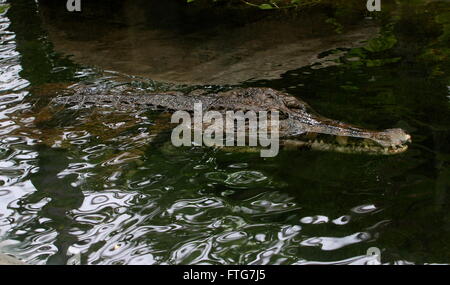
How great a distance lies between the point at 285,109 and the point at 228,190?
4.19 feet

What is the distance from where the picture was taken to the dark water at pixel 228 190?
11.7ft

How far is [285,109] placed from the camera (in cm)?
519

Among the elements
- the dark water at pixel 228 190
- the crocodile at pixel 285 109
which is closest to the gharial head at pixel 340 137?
the crocodile at pixel 285 109

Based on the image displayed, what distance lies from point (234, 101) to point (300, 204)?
5.91 ft

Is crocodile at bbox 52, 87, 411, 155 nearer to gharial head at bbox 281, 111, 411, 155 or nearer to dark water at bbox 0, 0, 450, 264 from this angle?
gharial head at bbox 281, 111, 411, 155

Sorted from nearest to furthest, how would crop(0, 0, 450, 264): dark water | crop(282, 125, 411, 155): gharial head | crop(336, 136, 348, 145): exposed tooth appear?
crop(0, 0, 450, 264): dark water, crop(282, 125, 411, 155): gharial head, crop(336, 136, 348, 145): exposed tooth

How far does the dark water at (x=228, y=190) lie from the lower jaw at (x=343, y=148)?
7 centimetres

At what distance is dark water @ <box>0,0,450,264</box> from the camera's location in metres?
3.56

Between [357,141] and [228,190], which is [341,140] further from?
[228,190]

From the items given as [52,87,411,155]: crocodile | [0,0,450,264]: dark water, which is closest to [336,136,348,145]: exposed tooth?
[52,87,411,155]: crocodile

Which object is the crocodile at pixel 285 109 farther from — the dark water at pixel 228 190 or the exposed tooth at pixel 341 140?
the dark water at pixel 228 190

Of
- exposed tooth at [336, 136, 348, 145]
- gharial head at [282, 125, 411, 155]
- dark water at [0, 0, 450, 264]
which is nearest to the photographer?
dark water at [0, 0, 450, 264]

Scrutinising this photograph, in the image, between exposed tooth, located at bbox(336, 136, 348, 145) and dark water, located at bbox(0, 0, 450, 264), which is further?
exposed tooth, located at bbox(336, 136, 348, 145)

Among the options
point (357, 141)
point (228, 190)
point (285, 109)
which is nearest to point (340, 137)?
point (357, 141)
